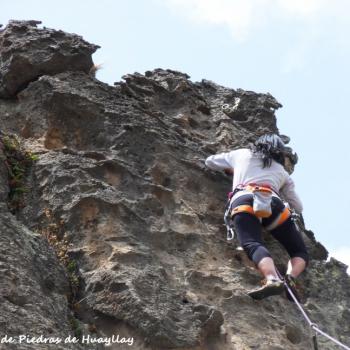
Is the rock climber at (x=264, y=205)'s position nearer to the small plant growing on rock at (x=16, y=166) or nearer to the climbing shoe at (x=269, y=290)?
the climbing shoe at (x=269, y=290)

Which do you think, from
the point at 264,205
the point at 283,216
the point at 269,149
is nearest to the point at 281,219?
the point at 283,216

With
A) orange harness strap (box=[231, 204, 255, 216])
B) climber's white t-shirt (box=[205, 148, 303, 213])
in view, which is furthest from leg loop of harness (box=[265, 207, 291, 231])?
orange harness strap (box=[231, 204, 255, 216])

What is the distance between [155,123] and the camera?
32.3 feet

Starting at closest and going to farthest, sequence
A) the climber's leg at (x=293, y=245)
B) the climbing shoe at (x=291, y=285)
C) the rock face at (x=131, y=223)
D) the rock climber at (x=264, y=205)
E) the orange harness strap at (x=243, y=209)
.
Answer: the rock face at (x=131, y=223), the rock climber at (x=264, y=205), the climbing shoe at (x=291, y=285), the orange harness strap at (x=243, y=209), the climber's leg at (x=293, y=245)

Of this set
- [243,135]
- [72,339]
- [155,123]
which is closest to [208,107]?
[243,135]

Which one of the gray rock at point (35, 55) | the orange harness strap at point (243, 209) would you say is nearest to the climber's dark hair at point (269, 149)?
the orange harness strap at point (243, 209)

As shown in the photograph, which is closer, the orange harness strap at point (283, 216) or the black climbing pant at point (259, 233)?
the black climbing pant at point (259, 233)

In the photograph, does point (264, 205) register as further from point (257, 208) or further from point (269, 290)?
point (269, 290)

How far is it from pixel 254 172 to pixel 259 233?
1018 mm

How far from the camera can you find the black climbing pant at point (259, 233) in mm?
7852

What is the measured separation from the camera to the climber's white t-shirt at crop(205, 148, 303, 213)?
887 cm

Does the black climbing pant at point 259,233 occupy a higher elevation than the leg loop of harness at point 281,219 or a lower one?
lower

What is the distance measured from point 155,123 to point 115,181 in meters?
1.56

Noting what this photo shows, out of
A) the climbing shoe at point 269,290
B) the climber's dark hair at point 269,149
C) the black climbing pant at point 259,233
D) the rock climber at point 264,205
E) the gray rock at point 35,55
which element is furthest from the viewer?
the gray rock at point 35,55
